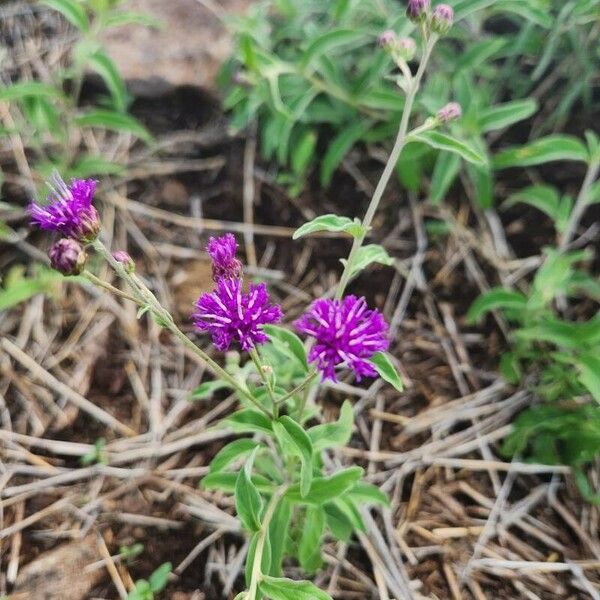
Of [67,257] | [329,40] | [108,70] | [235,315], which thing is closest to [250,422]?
[235,315]

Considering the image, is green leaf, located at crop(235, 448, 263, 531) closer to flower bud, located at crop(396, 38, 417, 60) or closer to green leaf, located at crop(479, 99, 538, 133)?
flower bud, located at crop(396, 38, 417, 60)

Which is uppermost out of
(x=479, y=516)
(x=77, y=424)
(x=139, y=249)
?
(x=139, y=249)

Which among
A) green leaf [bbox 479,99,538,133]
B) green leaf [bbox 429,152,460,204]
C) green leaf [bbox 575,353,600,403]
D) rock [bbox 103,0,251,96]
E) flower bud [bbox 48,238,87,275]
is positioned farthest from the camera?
rock [bbox 103,0,251,96]

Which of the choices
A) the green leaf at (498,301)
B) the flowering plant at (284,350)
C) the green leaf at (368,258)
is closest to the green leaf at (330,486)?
the flowering plant at (284,350)

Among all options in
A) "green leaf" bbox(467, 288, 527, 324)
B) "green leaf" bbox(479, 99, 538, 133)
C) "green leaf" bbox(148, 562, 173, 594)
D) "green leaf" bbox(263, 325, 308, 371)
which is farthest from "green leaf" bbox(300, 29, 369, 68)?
"green leaf" bbox(148, 562, 173, 594)

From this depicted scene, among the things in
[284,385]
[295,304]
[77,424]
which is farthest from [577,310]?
[77,424]

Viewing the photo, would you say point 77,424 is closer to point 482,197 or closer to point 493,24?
point 482,197

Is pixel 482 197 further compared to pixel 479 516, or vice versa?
pixel 482 197
